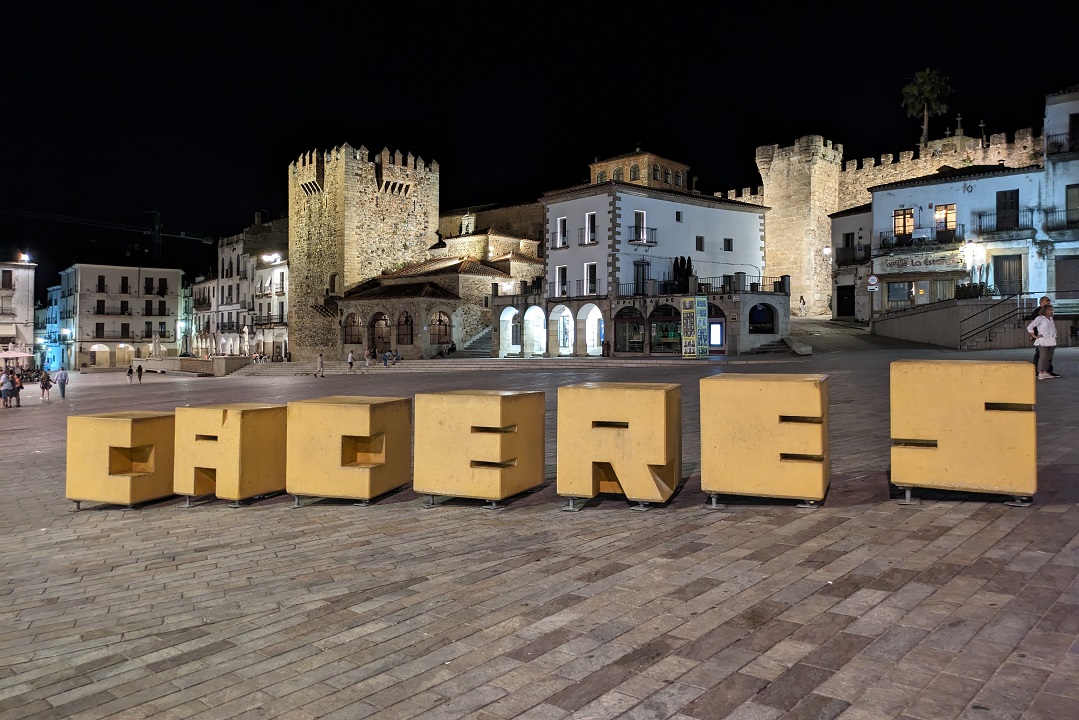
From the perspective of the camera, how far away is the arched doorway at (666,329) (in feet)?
129

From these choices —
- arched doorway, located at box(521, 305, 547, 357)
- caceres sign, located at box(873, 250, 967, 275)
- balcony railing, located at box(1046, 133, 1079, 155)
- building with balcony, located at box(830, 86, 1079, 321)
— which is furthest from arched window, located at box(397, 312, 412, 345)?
balcony railing, located at box(1046, 133, 1079, 155)

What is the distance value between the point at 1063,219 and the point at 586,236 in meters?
22.9

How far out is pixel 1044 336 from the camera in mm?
15078

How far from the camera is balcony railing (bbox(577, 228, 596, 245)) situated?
1694 inches

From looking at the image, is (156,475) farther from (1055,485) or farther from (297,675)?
(1055,485)

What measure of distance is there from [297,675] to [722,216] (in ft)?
149

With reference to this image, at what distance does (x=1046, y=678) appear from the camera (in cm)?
315

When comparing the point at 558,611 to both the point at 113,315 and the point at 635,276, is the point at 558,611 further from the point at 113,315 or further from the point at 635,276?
the point at 113,315

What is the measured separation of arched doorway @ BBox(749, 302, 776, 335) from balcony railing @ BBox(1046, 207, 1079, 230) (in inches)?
498

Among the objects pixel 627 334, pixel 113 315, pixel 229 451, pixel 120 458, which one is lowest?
pixel 120 458

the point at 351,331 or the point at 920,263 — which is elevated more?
the point at 920,263

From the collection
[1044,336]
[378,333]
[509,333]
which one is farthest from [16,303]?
[1044,336]

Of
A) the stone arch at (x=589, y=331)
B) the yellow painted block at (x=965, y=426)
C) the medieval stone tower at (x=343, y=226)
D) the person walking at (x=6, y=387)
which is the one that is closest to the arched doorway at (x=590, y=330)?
the stone arch at (x=589, y=331)

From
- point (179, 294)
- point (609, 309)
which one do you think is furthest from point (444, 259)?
point (179, 294)
